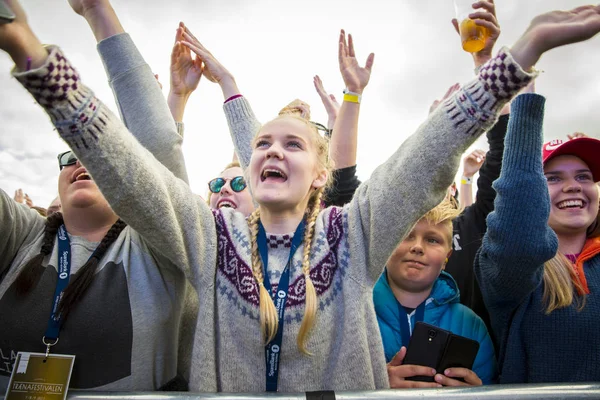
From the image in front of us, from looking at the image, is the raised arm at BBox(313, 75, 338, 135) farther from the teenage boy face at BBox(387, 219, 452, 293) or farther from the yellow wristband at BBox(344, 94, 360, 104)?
the teenage boy face at BBox(387, 219, 452, 293)

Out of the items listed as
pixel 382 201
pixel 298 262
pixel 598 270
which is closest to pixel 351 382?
pixel 298 262

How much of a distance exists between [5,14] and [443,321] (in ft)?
5.98

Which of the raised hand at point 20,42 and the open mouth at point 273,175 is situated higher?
the raised hand at point 20,42

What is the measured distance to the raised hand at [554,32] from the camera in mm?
1148

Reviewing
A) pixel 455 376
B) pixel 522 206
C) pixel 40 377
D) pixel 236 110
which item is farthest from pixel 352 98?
pixel 40 377

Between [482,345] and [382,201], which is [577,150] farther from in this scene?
[382,201]

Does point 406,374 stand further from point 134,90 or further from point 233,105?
point 233,105

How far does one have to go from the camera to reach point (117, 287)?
54.2 inches

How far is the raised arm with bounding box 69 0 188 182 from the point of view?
1.57m

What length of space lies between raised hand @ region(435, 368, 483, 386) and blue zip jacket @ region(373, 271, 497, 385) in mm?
254

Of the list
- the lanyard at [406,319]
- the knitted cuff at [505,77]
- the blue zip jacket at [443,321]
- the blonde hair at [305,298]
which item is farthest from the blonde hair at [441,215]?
the knitted cuff at [505,77]

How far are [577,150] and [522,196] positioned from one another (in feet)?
2.56

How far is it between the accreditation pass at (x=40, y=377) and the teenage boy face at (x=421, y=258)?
1316mm

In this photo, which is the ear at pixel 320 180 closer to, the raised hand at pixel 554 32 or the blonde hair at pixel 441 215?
the blonde hair at pixel 441 215
